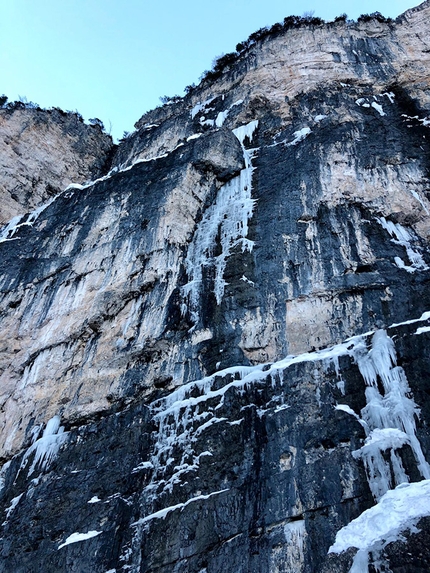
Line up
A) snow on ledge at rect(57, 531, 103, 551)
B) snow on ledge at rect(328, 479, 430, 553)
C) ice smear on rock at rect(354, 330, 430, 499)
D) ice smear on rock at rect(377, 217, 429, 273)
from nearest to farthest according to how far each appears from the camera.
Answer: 1. snow on ledge at rect(328, 479, 430, 553)
2. ice smear on rock at rect(354, 330, 430, 499)
3. snow on ledge at rect(57, 531, 103, 551)
4. ice smear on rock at rect(377, 217, 429, 273)

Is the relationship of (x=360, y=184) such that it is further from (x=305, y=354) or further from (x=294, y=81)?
(x=294, y=81)

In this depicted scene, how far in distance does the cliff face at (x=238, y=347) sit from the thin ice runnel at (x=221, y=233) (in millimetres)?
64

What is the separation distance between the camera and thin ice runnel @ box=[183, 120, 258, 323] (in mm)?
13828

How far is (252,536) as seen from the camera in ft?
28.8

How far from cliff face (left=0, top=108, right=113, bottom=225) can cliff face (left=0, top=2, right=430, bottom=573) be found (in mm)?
4411

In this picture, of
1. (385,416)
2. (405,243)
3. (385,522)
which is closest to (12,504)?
(385,416)

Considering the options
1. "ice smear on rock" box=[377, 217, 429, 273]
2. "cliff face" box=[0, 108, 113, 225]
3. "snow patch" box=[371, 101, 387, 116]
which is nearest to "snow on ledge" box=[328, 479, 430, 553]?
"ice smear on rock" box=[377, 217, 429, 273]

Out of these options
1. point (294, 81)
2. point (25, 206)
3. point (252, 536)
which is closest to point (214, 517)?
point (252, 536)

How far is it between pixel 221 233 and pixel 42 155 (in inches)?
561

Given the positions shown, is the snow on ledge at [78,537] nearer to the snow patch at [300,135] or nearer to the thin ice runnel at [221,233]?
the thin ice runnel at [221,233]

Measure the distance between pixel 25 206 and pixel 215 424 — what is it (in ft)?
54.4

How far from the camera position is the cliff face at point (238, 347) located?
895cm

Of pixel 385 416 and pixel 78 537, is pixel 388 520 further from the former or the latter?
pixel 78 537

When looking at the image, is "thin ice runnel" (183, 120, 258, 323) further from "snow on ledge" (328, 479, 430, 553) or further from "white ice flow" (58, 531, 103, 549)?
"snow on ledge" (328, 479, 430, 553)
